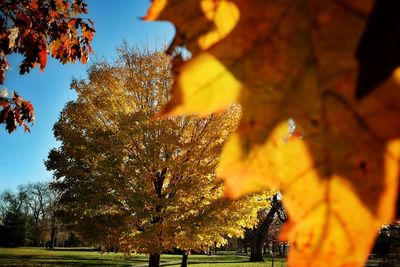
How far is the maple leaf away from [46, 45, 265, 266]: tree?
35.7 ft

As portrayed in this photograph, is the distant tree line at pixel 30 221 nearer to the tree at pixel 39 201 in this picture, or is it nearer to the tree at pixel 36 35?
the tree at pixel 39 201

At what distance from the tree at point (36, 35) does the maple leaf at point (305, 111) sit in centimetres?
494

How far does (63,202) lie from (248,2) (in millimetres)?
14097

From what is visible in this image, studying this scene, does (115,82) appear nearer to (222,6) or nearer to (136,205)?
(136,205)

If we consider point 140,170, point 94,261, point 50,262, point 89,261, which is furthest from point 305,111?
point 94,261

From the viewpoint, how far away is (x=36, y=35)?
5.05m

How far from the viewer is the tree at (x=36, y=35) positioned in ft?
16.3

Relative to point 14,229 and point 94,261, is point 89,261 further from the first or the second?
point 14,229

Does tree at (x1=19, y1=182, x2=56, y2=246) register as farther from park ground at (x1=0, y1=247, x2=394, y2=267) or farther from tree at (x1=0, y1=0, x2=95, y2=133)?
tree at (x1=0, y1=0, x2=95, y2=133)

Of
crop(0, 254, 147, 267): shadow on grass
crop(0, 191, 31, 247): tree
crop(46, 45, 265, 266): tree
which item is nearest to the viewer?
crop(46, 45, 265, 266): tree

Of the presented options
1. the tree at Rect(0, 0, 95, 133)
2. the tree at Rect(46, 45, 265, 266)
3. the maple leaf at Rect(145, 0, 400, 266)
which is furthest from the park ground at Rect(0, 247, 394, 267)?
the maple leaf at Rect(145, 0, 400, 266)

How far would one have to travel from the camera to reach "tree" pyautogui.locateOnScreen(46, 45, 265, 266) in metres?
11.7

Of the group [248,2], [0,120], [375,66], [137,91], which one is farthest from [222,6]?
[137,91]

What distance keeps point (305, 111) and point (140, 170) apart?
1198 cm
